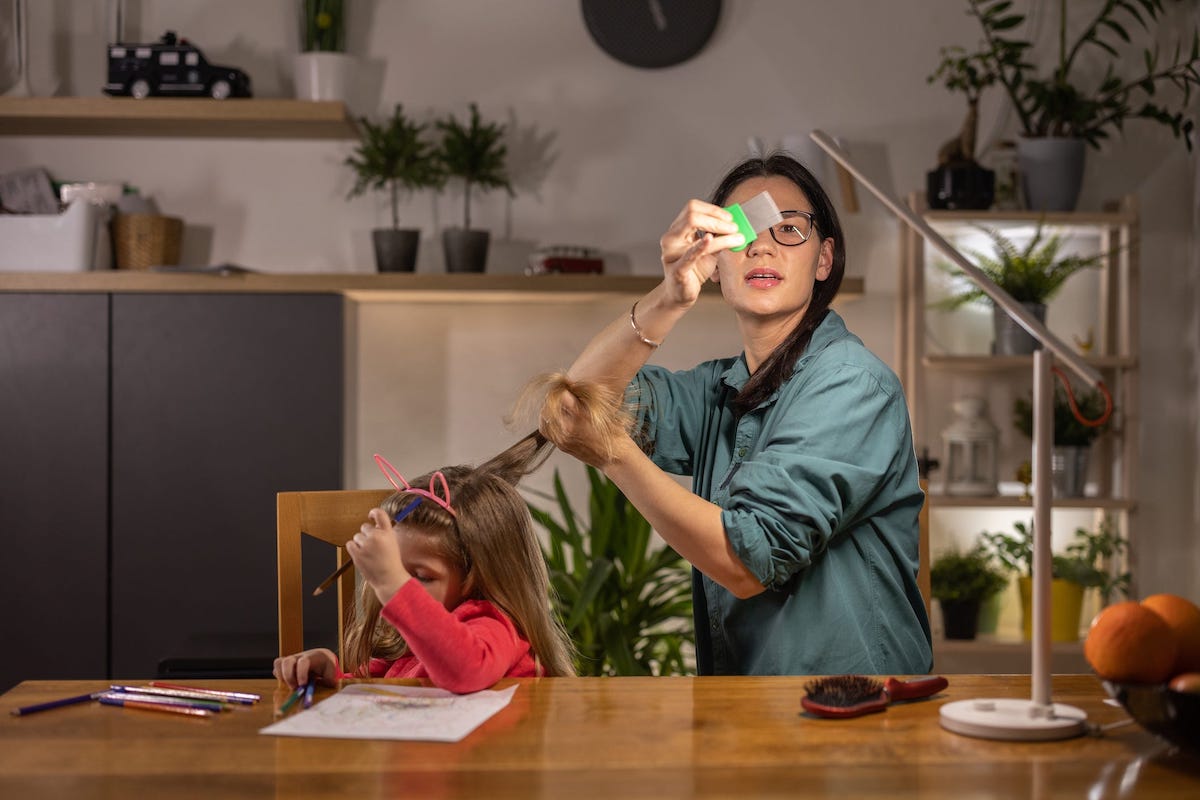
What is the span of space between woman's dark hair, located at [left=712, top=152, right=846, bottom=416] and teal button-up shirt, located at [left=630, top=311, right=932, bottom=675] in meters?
0.03

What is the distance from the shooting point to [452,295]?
11.3 feet

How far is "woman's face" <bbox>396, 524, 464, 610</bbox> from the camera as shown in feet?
5.37

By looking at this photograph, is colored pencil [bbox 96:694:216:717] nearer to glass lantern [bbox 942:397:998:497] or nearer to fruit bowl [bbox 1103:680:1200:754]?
fruit bowl [bbox 1103:680:1200:754]

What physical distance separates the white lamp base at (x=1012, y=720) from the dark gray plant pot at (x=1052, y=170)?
2549 millimetres

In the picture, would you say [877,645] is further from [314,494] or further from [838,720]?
[314,494]

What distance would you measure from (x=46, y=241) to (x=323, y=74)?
90cm

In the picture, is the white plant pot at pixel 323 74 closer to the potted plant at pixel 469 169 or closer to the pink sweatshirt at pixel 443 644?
the potted plant at pixel 469 169

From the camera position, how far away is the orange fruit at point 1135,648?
3.67ft

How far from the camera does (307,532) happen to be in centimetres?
184

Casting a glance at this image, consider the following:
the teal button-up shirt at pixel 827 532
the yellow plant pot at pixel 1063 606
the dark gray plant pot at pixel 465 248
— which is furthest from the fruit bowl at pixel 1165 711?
the dark gray plant pot at pixel 465 248

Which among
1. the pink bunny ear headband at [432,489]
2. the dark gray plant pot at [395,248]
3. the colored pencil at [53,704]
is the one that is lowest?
the colored pencil at [53,704]

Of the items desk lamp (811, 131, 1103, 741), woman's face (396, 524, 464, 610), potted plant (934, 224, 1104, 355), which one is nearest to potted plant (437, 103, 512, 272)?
potted plant (934, 224, 1104, 355)

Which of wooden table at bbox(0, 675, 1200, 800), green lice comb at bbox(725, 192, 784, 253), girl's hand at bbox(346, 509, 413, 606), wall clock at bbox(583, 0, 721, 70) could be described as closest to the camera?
wooden table at bbox(0, 675, 1200, 800)

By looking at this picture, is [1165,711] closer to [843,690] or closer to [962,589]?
[843,690]
